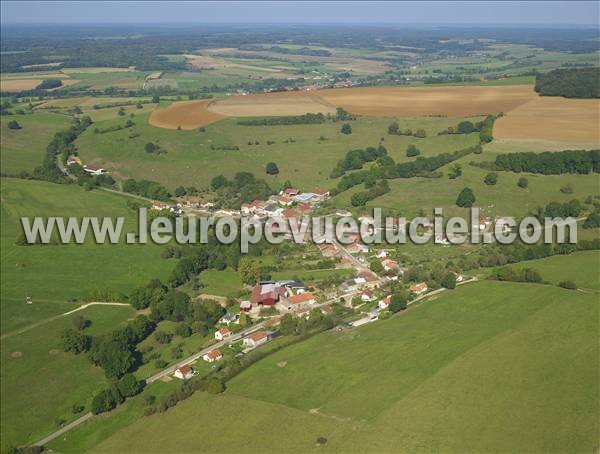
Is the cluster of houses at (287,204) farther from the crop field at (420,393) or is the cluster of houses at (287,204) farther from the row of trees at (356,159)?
the crop field at (420,393)

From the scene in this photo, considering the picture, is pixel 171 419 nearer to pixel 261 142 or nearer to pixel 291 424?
pixel 291 424

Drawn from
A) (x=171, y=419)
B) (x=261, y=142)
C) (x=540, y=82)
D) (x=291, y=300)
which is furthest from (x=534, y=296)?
(x=540, y=82)

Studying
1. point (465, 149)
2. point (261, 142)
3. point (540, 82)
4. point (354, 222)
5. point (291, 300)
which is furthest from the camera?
Answer: point (540, 82)

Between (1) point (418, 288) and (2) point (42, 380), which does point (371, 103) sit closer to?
(1) point (418, 288)

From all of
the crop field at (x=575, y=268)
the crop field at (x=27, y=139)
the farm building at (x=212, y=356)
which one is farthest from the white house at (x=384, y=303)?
the crop field at (x=27, y=139)

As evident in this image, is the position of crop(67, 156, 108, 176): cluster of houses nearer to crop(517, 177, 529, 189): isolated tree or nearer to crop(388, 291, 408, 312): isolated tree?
crop(388, 291, 408, 312): isolated tree

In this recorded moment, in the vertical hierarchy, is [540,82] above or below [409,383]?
above

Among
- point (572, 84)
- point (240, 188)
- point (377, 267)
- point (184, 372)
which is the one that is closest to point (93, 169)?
point (240, 188)
